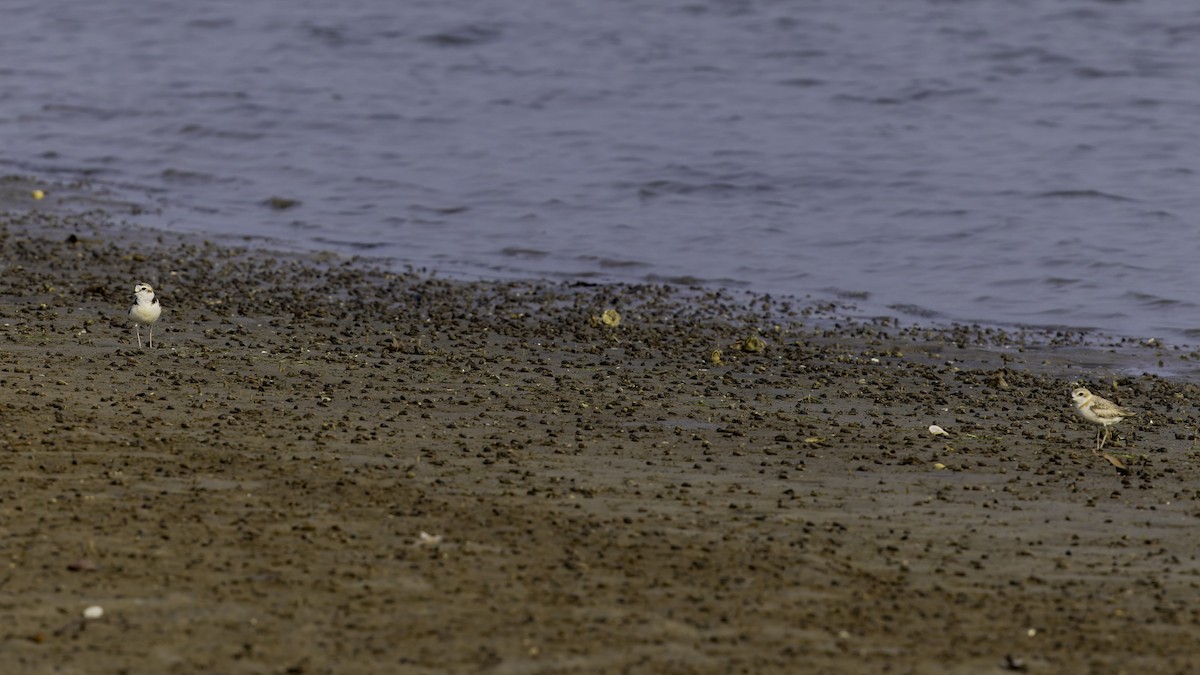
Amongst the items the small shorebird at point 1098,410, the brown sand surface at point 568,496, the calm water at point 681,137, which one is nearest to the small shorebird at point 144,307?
the brown sand surface at point 568,496

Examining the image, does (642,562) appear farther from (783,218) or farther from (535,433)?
(783,218)

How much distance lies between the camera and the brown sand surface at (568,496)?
630 centimetres

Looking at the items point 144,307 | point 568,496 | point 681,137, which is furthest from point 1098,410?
point 681,137

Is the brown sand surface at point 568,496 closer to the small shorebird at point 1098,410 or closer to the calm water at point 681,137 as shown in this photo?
the small shorebird at point 1098,410

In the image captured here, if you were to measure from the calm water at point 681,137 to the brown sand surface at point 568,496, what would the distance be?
11.2 feet

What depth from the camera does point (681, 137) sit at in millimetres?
23203

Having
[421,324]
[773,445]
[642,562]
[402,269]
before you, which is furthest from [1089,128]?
[642,562]

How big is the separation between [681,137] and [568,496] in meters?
15.6

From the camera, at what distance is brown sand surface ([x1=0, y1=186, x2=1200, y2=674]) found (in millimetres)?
6301

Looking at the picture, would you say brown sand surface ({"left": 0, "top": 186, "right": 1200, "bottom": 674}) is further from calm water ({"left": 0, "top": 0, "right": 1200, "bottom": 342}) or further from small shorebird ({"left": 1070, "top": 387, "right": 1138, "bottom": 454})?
calm water ({"left": 0, "top": 0, "right": 1200, "bottom": 342})

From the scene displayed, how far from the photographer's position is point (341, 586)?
265 inches

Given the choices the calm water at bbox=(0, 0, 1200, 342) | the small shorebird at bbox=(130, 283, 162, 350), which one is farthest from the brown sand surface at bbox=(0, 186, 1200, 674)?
the calm water at bbox=(0, 0, 1200, 342)

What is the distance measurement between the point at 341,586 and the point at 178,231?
37.3 feet

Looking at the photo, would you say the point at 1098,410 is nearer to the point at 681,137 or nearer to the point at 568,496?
the point at 568,496
